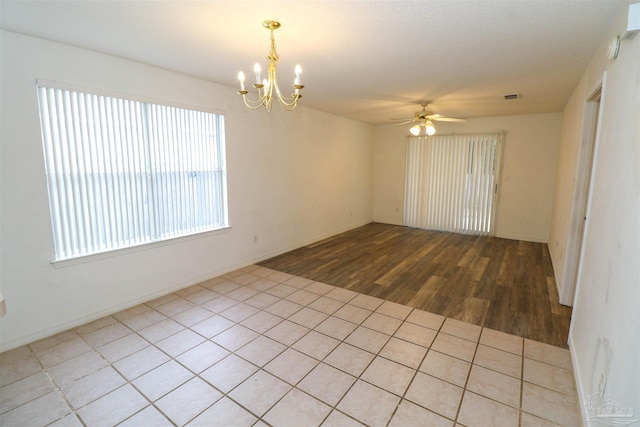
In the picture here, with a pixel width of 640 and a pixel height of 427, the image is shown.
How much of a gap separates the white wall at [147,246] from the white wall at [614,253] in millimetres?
3827

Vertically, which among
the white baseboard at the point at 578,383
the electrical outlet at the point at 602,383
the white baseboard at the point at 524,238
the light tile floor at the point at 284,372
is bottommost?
the light tile floor at the point at 284,372

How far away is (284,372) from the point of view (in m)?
2.24

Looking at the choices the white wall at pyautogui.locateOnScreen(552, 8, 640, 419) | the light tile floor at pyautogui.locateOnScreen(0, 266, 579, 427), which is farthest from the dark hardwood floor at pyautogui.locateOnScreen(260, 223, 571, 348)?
the white wall at pyautogui.locateOnScreen(552, 8, 640, 419)

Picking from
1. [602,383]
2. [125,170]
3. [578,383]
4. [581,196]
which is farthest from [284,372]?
[581,196]

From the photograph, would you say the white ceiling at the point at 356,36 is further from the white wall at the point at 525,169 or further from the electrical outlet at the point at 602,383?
the electrical outlet at the point at 602,383

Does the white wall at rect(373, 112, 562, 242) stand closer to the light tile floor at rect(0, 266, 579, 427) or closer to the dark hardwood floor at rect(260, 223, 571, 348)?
the dark hardwood floor at rect(260, 223, 571, 348)

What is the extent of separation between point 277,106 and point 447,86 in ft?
8.28

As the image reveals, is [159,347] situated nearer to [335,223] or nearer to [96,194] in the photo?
[96,194]

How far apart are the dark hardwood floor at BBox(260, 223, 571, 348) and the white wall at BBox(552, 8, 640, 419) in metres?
0.72

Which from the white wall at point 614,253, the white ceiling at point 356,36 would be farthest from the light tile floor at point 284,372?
the white ceiling at point 356,36

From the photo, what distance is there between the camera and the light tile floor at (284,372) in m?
1.87

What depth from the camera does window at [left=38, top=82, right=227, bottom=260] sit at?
2.71m

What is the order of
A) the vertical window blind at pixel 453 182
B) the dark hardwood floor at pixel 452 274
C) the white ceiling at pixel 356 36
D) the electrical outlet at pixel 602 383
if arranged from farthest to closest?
1. the vertical window blind at pixel 453 182
2. the dark hardwood floor at pixel 452 274
3. the white ceiling at pixel 356 36
4. the electrical outlet at pixel 602 383

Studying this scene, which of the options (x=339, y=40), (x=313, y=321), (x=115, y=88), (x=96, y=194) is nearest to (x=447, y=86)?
(x=339, y=40)
